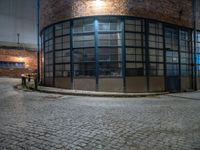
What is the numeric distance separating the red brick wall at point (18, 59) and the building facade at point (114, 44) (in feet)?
41.8

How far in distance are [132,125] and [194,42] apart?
12654 millimetres

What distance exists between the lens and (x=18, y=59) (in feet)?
77.6

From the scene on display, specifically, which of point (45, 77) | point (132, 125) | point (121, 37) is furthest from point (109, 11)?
point (132, 125)

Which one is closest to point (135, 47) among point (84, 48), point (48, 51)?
point (84, 48)

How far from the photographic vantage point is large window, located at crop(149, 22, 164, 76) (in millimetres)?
11633

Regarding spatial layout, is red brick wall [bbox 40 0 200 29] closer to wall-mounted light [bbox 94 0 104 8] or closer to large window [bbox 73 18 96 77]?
wall-mounted light [bbox 94 0 104 8]

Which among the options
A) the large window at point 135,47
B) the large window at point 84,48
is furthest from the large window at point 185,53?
the large window at point 84,48

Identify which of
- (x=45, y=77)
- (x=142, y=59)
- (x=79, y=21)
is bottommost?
(x=45, y=77)

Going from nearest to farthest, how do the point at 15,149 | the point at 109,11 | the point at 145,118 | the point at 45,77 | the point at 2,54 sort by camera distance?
1. the point at 15,149
2. the point at 145,118
3. the point at 109,11
4. the point at 45,77
5. the point at 2,54

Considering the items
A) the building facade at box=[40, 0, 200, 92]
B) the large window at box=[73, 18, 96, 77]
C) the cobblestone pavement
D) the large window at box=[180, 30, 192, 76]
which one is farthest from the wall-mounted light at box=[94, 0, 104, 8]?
the cobblestone pavement

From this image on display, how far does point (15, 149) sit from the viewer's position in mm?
2760

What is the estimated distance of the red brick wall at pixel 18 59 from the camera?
22719 millimetres

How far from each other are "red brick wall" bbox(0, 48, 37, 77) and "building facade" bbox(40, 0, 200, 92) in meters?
12.7

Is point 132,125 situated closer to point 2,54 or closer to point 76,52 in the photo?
point 76,52
